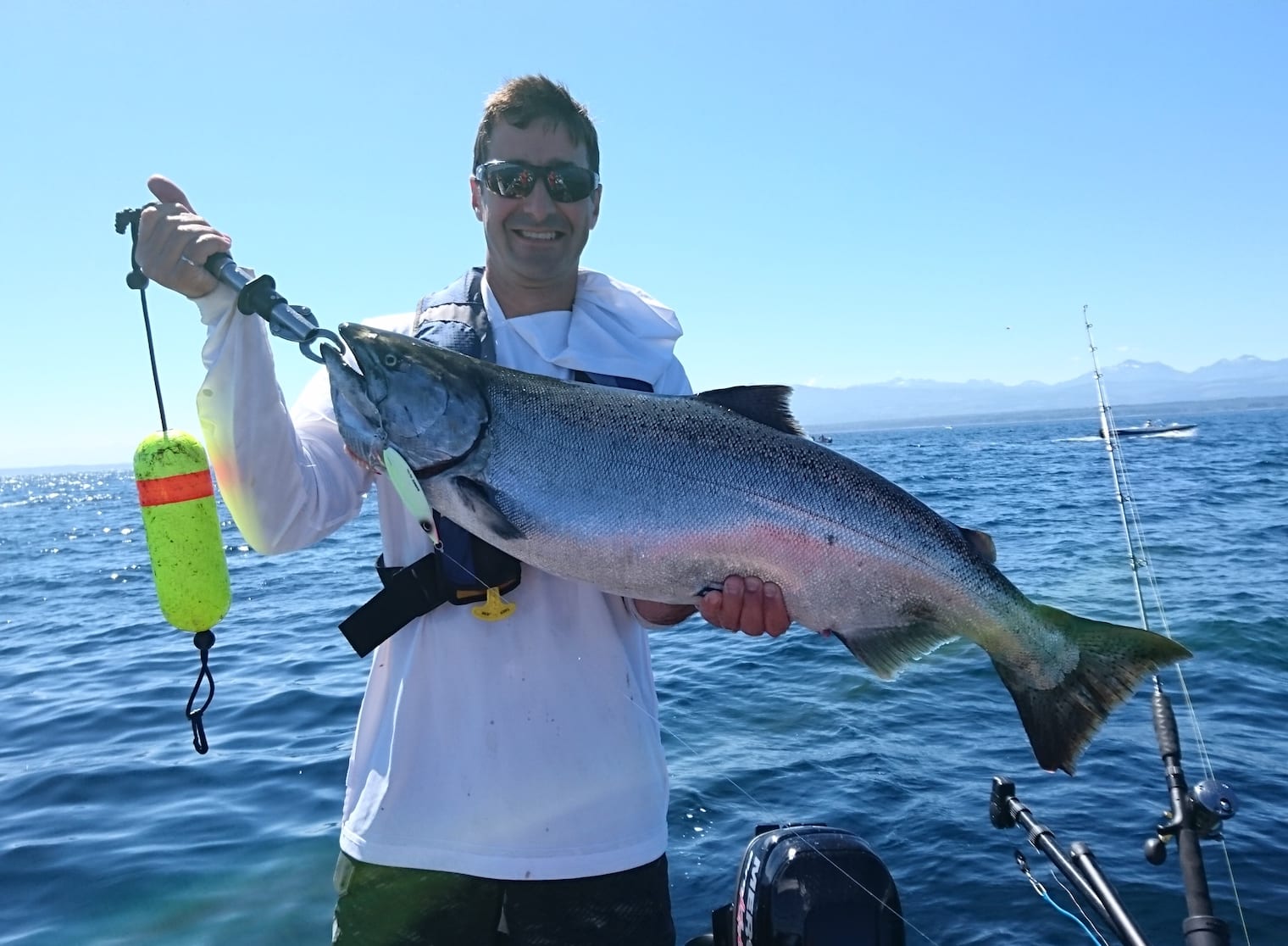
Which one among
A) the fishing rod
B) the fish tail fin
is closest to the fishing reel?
the fishing rod

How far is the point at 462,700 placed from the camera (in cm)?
315

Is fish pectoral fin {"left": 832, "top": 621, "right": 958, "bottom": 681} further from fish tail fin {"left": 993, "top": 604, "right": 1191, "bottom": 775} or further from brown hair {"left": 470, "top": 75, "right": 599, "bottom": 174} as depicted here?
brown hair {"left": 470, "top": 75, "right": 599, "bottom": 174}

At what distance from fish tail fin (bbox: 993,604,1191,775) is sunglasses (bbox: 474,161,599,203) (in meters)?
2.38

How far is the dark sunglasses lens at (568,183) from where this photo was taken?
136 inches

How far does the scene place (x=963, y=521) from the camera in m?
25.1

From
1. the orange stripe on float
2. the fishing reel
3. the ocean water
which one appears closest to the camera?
the orange stripe on float

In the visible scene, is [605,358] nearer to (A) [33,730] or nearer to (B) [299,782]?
(B) [299,782]

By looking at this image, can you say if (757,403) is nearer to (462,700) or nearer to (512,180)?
(512,180)

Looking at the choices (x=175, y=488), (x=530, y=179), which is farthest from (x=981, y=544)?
(x=175, y=488)

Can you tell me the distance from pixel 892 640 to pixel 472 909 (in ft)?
5.88

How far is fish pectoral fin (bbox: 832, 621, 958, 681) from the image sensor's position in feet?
11.4

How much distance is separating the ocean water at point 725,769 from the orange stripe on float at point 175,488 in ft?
13.6

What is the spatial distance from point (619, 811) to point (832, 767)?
227 inches

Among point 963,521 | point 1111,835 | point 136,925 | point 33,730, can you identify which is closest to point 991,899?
point 1111,835
